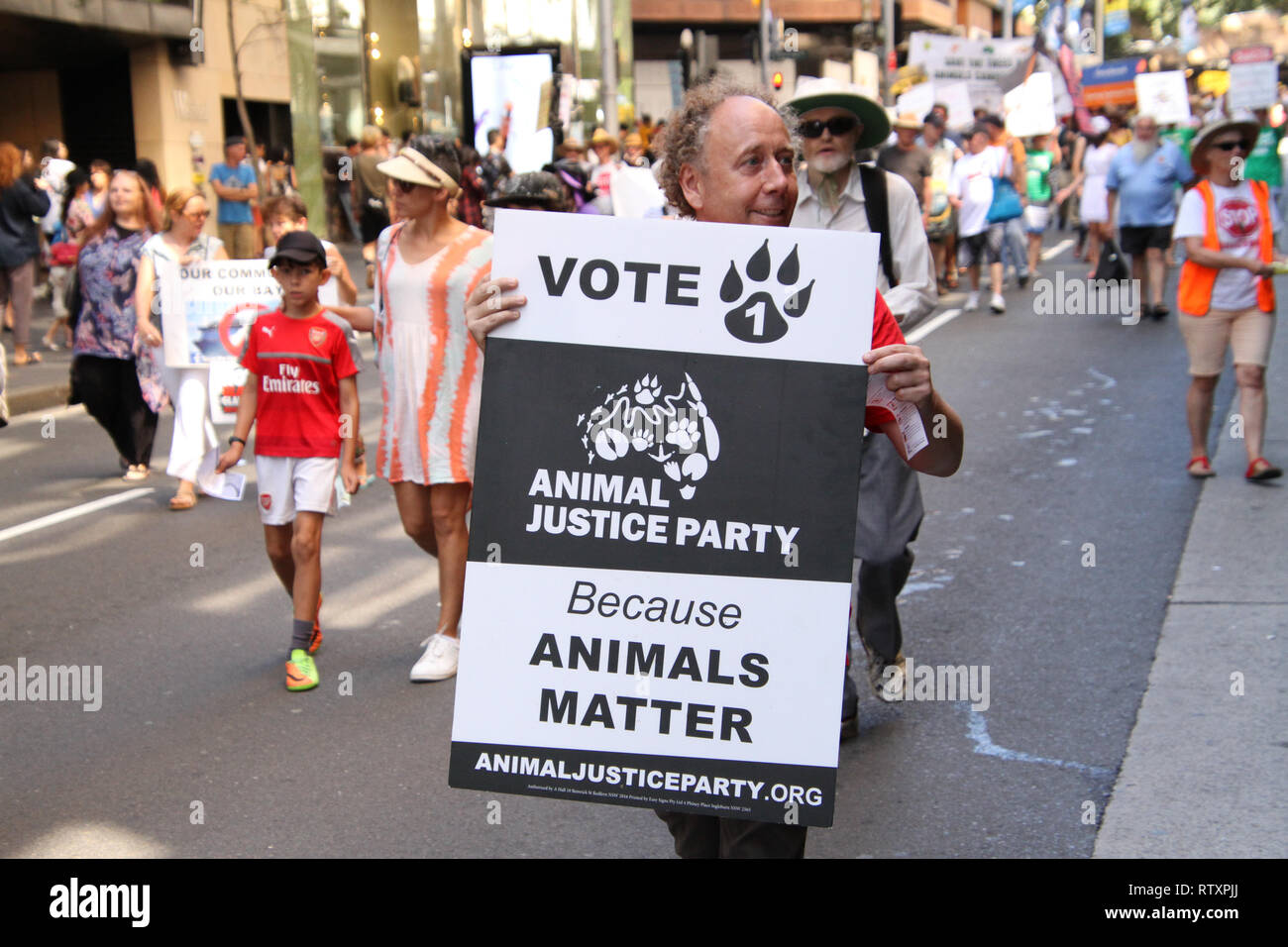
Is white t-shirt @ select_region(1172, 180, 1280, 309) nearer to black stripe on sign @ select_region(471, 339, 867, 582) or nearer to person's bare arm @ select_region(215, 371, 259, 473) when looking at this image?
person's bare arm @ select_region(215, 371, 259, 473)

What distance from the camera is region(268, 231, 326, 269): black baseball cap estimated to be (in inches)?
226

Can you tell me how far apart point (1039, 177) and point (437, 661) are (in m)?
16.0

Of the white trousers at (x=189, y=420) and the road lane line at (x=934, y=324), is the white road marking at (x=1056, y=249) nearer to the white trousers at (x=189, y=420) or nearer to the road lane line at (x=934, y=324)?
the road lane line at (x=934, y=324)

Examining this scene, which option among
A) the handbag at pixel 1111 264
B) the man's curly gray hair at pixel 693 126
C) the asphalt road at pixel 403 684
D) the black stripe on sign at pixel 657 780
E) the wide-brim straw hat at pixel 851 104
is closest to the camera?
the black stripe on sign at pixel 657 780

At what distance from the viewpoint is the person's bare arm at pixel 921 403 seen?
2645mm

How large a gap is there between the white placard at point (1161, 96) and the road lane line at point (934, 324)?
3542 millimetres

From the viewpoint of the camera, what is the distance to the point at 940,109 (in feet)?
62.8

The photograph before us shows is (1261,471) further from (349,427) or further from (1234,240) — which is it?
(349,427)

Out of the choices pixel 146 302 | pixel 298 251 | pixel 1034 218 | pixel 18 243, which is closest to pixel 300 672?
pixel 298 251

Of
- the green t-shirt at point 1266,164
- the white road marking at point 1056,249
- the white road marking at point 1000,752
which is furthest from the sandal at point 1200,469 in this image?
the white road marking at point 1056,249

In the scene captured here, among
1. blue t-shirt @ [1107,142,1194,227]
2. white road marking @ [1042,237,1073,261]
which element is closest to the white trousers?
blue t-shirt @ [1107,142,1194,227]

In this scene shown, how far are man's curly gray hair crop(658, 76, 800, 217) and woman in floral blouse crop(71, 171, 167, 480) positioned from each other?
6981mm
